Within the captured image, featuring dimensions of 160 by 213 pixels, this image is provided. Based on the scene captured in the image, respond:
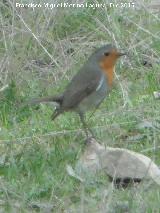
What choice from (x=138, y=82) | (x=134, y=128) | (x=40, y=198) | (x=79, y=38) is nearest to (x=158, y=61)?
(x=138, y=82)

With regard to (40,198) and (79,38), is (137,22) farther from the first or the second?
(40,198)

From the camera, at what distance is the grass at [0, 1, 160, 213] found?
490 centimetres

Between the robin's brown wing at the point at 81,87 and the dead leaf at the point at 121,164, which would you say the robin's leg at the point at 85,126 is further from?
the dead leaf at the point at 121,164

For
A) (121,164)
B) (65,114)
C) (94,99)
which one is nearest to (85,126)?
(94,99)

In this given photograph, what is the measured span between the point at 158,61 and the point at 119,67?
0.33 metres

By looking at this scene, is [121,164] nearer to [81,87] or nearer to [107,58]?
[81,87]

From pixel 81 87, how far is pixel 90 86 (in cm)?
6

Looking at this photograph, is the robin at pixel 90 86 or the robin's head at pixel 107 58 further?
the robin's head at pixel 107 58

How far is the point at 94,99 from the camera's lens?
618 centimetres

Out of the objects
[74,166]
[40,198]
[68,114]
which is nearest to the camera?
[40,198]

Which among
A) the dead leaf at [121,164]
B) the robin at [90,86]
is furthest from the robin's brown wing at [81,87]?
the dead leaf at [121,164]

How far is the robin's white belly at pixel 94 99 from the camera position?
6172mm

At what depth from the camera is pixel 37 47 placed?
751cm

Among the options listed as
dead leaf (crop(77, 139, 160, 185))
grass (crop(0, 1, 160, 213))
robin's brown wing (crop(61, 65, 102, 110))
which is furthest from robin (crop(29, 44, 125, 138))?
dead leaf (crop(77, 139, 160, 185))
